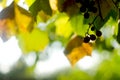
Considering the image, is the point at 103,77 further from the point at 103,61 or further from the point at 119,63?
the point at 119,63

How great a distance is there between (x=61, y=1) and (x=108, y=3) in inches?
5.2

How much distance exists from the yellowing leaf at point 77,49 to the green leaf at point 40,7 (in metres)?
0.15

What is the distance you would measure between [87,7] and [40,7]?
130 mm

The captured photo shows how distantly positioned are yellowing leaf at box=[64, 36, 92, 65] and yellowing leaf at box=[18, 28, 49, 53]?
0.08 meters

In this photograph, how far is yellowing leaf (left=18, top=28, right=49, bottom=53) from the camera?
1.23m

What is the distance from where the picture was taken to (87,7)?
118 centimetres

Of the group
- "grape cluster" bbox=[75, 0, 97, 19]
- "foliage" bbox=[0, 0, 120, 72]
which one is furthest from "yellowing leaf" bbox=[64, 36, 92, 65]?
"grape cluster" bbox=[75, 0, 97, 19]

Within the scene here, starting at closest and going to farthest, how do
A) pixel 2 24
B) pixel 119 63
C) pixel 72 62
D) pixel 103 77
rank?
pixel 2 24, pixel 72 62, pixel 119 63, pixel 103 77

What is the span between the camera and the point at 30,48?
1.23 m

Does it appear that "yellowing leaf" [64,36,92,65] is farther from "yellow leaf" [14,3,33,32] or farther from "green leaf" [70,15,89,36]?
"yellow leaf" [14,3,33,32]

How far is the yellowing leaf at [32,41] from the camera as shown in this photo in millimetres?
1231

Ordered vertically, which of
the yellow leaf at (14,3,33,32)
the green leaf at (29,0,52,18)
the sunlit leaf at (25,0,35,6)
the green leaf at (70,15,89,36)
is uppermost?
the sunlit leaf at (25,0,35,6)

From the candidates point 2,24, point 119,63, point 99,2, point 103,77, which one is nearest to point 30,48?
point 2,24

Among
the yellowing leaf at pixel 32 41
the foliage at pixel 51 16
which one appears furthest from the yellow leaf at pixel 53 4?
the yellowing leaf at pixel 32 41
